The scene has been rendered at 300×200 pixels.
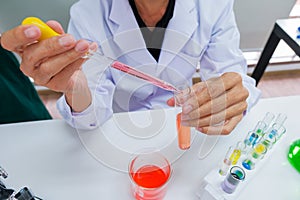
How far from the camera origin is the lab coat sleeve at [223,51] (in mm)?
791

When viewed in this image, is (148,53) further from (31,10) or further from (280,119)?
(31,10)

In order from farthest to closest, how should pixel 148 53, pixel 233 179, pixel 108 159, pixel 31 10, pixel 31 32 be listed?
pixel 31 10 < pixel 148 53 < pixel 108 159 < pixel 233 179 < pixel 31 32

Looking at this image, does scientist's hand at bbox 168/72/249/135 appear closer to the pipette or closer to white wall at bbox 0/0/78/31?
Answer: the pipette

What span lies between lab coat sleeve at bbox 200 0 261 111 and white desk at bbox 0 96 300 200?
0.52ft

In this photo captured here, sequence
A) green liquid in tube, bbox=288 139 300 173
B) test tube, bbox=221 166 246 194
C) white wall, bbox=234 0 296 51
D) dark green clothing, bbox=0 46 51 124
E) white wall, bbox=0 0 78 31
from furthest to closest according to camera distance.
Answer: white wall, bbox=234 0 296 51, white wall, bbox=0 0 78 31, dark green clothing, bbox=0 46 51 124, green liquid in tube, bbox=288 139 300 173, test tube, bbox=221 166 246 194

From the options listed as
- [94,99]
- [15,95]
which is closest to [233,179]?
[94,99]

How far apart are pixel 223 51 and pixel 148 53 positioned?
0.72 ft

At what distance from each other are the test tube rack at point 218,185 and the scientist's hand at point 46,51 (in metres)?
0.35

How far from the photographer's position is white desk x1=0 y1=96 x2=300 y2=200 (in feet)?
2.00

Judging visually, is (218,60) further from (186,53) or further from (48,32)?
(48,32)

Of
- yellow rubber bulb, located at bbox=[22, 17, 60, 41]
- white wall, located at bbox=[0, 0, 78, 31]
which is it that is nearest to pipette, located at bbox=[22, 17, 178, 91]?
yellow rubber bulb, located at bbox=[22, 17, 60, 41]

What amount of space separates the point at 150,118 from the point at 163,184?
203 mm

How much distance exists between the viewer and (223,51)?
0.81 m

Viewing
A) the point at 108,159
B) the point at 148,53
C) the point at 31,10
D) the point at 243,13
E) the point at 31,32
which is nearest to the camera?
the point at 31,32
